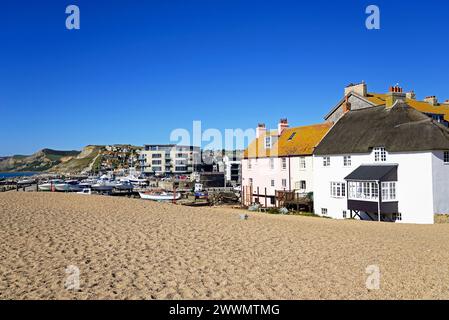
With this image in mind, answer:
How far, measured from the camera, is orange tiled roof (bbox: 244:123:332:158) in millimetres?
39188

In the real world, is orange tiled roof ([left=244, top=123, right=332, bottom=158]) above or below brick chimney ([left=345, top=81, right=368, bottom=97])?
below

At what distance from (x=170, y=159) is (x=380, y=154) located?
111051mm

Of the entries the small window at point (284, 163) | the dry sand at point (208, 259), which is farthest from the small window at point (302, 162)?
the dry sand at point (208, 259)

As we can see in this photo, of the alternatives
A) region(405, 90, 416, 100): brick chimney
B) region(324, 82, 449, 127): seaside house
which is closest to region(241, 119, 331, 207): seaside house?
region(324, 82, 449, 127): seaside house

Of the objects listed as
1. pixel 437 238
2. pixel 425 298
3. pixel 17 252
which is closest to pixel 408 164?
pixel 437 238

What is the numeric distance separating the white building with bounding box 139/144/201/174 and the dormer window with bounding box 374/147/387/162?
99.9m

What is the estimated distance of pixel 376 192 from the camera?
28.5 meters

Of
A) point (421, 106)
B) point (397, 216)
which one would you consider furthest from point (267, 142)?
point (397, 216)

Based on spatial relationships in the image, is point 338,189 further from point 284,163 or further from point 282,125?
point 282,125

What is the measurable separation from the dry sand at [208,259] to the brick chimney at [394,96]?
1425 centimetres

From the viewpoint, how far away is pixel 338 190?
3300cm

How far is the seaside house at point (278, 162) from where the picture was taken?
39094 mm

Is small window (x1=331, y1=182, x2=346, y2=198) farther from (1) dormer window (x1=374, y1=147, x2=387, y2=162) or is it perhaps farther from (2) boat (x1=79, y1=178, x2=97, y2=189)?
(2) boat (x1=79, y1=178, x2=97, y2=189)
